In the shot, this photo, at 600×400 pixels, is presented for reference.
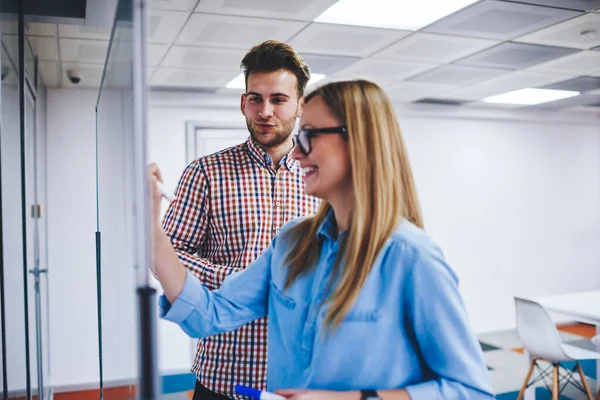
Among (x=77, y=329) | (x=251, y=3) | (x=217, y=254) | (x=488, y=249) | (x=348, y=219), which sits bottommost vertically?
(x=77, y=329)

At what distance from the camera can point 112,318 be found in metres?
1.29

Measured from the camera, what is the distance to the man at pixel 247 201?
4.90 ft

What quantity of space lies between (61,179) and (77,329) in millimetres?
1285

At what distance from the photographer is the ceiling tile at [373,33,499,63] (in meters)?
3.31

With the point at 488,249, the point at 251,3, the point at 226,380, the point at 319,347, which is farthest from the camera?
the point at 488,249

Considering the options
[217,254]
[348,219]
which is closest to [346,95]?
[348,219]

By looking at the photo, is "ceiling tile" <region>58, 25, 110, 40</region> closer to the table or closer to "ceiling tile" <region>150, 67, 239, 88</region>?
"ceiling tile" <region>150, 67, 239, 88</region>

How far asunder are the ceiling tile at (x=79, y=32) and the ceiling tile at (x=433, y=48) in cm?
173

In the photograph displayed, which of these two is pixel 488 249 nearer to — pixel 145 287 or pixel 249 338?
pixel 249 338

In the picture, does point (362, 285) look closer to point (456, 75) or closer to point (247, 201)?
point (247, 201)

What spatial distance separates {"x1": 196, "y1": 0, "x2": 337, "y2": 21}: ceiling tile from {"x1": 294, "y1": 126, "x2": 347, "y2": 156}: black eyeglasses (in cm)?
180

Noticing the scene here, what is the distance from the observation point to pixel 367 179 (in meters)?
0.97

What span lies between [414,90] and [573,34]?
176 centimetres

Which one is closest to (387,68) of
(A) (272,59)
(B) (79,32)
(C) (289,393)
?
(B) (79,32)
